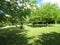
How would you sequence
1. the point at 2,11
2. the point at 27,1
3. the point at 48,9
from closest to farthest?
1. the point at 2,11
2. the point at 27,1
3. the point at 48,9

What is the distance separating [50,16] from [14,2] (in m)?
24.9

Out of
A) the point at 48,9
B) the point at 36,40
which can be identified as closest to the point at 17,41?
the point at 36,40

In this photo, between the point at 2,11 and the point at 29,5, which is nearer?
the point at 2,11

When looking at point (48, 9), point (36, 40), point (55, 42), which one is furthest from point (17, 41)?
point (48, 9)

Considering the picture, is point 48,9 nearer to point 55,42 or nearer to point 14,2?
point 55,42

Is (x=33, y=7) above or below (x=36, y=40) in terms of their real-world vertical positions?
above

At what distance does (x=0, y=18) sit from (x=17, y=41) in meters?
4.89

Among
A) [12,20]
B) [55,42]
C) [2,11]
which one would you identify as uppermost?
[2,11]

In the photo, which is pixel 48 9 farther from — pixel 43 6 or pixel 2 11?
pixel 2 11

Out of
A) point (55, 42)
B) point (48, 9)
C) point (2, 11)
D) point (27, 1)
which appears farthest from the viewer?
point (48, 9)

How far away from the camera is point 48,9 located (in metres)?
36.1

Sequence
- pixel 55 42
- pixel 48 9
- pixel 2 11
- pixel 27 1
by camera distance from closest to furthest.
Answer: pixel 2 11, pixel 27 1, pixel 55 42, pixel 48 9

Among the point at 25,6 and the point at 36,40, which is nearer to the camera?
the point at 25,6

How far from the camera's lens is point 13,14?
12.1 m
